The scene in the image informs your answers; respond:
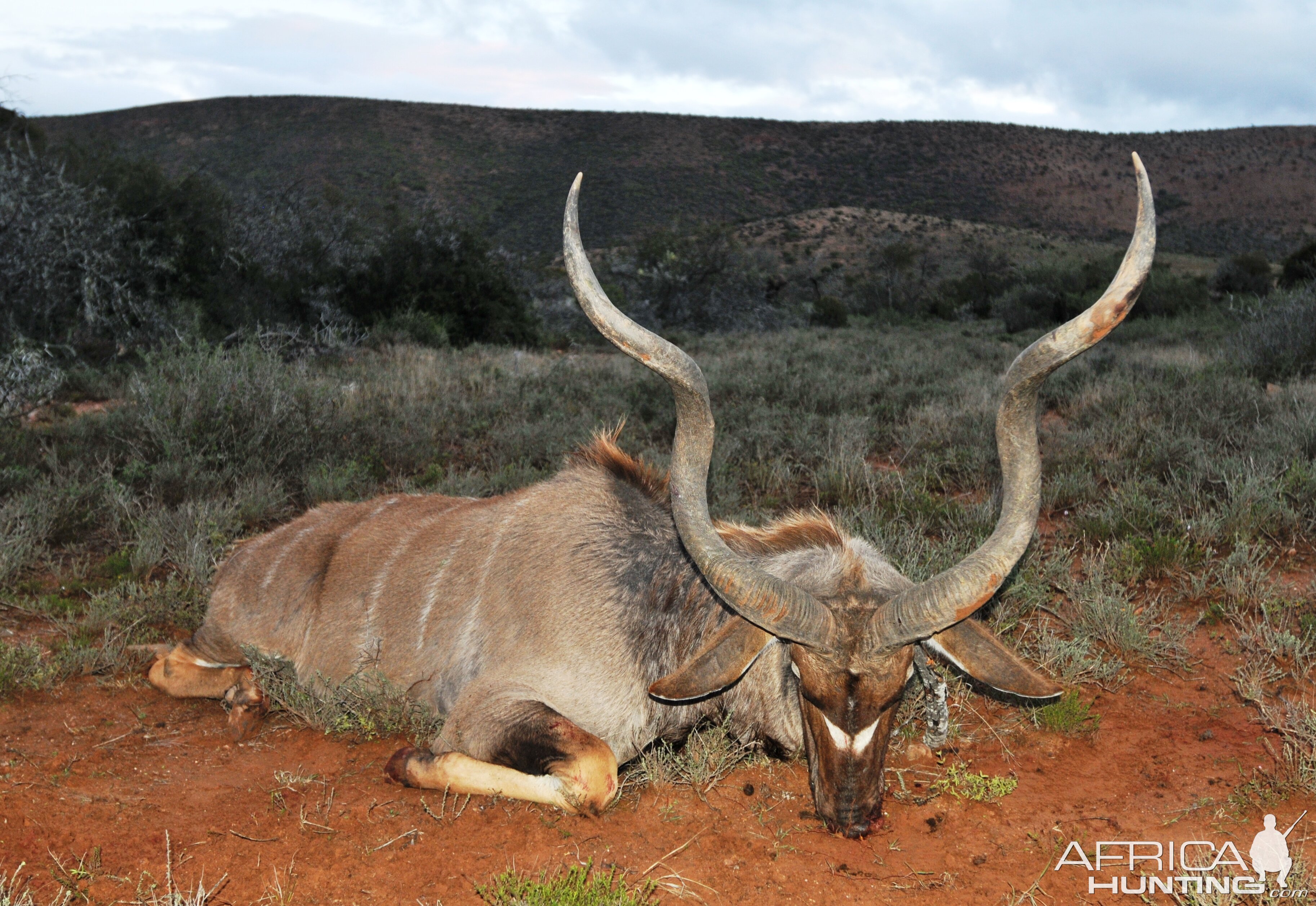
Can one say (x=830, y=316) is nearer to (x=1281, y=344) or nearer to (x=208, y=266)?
(x=1281, y=344)

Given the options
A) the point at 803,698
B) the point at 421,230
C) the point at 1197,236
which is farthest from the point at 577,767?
the point at 1197,236

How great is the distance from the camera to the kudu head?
311 centimetres

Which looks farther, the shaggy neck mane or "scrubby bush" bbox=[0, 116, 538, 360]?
"scrubby bush" bbox=[0, 116, 538, 360]

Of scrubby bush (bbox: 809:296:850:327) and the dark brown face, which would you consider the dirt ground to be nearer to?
the dark brown face

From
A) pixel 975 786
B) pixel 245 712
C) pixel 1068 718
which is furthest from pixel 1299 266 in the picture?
pixel 245 712

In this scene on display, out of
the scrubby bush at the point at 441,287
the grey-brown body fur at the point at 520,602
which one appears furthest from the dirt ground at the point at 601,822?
the scrubby bush at the point at 441,287

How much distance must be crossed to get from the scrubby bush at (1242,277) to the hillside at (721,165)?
28000 mm

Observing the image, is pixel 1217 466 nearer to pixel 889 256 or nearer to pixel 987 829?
pixel 987 829

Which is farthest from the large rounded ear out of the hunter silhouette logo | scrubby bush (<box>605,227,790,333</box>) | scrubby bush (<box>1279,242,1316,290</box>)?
scrubby bush (<box>1279,242,1316,290</box>)

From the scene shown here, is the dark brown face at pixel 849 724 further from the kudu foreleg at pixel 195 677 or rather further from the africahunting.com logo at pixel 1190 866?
the kudu foreleg at pixel 195 677

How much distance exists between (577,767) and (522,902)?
2.00 feet

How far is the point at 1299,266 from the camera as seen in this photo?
2408cm

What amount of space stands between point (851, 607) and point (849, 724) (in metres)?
0.40

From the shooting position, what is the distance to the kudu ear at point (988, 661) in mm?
3355
